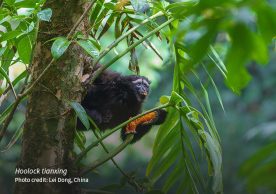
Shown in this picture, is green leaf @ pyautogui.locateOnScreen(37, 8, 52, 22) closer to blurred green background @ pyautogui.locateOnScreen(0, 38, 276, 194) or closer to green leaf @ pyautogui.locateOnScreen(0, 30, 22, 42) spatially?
green leaf @ pyautogui.locateOnScreen(0, 30, 22, 42)

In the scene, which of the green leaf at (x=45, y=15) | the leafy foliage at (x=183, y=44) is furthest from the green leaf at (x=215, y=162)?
the green leaf at (x=45, y=15)

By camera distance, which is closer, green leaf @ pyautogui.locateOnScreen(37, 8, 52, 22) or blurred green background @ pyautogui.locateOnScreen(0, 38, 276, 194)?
green leaf @ pyautogui.locateOnScreen(37, 8, 52, 22)

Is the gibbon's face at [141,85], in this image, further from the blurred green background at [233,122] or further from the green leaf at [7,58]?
the blurred green background at [233,122]

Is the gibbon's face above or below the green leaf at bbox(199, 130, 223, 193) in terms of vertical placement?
below

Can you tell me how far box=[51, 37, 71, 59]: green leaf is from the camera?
120cm

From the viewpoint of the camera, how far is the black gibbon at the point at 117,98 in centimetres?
239

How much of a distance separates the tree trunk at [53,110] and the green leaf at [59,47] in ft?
0.39

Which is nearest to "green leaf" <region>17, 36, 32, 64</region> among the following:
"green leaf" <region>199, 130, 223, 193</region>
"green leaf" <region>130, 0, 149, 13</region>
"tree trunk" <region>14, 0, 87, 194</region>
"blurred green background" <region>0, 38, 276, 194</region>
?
"tree trunk" <region>14, 0, 87, 194</region>

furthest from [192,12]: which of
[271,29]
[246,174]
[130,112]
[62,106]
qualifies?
[130,112]

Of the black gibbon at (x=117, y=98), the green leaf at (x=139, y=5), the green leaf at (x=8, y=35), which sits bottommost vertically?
the black gibbon at (x=117, y=98)

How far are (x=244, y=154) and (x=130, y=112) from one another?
122 inches

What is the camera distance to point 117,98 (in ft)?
8.30

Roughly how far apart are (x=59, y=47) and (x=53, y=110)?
20 cm

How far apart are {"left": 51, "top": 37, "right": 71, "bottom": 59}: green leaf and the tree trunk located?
0.39 ft
